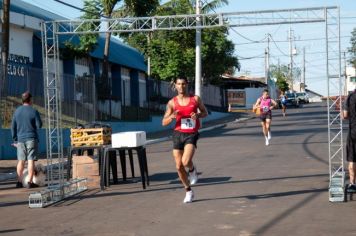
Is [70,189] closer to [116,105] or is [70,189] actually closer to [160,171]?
[160,171]

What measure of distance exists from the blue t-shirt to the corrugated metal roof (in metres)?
16.9

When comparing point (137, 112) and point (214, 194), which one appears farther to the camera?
point (137, 112)

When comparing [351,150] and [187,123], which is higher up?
[187,123]

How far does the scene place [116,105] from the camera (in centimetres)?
3130

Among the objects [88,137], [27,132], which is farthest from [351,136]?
[27,132]

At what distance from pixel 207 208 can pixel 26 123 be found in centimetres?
477

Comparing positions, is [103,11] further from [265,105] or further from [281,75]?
[281,75]

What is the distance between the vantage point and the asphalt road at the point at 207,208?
808 centimetres

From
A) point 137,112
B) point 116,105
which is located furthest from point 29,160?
point 137,112

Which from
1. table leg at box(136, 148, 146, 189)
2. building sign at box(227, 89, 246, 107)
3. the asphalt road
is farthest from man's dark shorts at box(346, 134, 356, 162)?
building sign at box(227, 89, 246, 107)

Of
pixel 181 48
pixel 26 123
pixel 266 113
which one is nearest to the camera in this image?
pixel 26 123

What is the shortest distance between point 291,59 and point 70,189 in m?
102

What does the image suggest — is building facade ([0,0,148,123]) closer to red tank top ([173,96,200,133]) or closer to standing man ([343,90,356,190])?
red tank top ([173,96,200,133])

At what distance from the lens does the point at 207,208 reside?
952 cm
